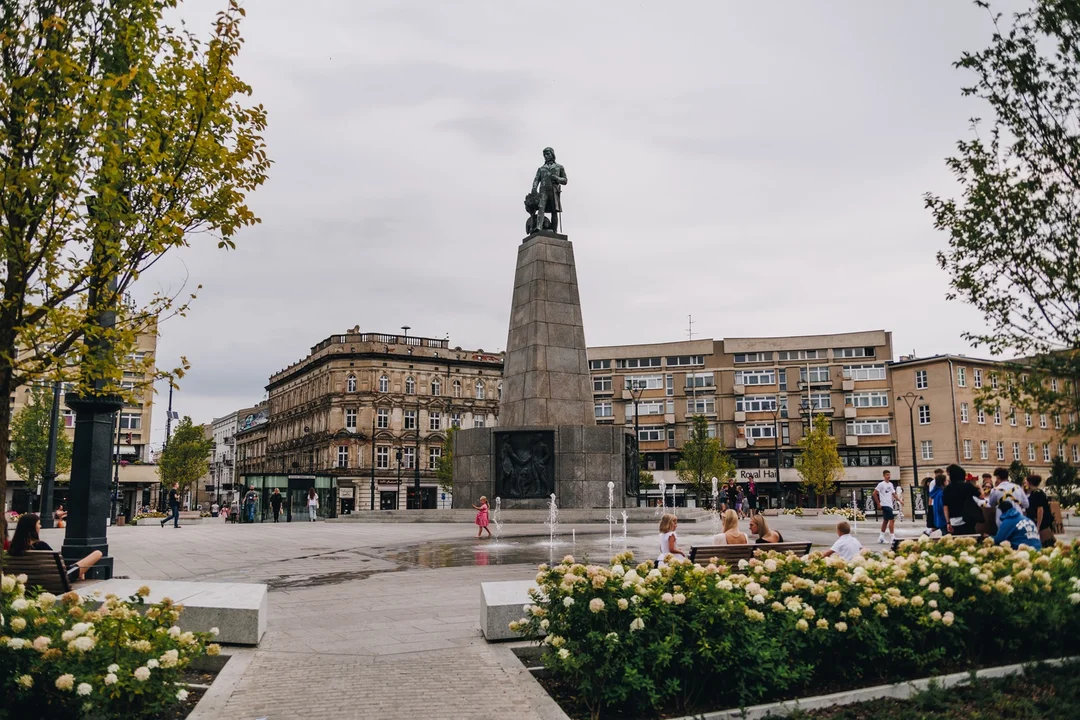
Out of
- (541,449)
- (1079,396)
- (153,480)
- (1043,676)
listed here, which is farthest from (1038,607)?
(153,480)

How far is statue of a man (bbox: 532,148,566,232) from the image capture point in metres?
29.9

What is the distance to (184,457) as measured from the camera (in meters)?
65.0

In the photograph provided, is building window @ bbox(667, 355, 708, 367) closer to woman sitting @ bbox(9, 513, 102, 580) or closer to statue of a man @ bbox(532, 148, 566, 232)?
statue of a man @ bbox(532, 148, 566, 232)

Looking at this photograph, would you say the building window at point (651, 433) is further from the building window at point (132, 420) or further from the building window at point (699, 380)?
the building window at point (132, 420)

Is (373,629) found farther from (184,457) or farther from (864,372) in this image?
(864,372)

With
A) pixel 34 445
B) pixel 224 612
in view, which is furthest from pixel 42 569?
pixel 34 445

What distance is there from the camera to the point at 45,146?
6.01m

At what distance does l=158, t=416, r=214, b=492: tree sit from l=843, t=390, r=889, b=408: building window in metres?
53.6

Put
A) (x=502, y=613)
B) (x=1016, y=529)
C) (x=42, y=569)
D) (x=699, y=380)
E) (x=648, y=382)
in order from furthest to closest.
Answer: (x=648, y=382) → (x=699, y=380) → (x=1016, y=529) → (x=502, y=613) → (x=42, y=569)

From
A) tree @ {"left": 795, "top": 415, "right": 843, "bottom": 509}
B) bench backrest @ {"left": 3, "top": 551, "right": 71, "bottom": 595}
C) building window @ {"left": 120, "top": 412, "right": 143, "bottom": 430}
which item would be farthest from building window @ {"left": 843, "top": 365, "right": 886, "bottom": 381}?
bench backrest @ {"left": 3, "top": 551, "right": 71, "bottom": 595}

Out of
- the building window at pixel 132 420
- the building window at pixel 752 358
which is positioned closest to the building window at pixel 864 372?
the building window at pixel 752 358

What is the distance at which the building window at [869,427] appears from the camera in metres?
73.9

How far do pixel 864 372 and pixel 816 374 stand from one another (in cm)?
401

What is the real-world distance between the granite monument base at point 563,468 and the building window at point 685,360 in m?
54.5
